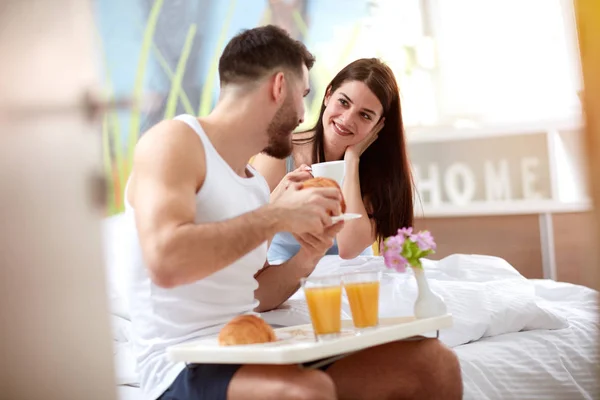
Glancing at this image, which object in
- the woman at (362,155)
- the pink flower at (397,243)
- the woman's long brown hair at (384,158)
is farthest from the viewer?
the woman's long brown hair at (384,158)

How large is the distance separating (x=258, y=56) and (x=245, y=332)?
2.13ft

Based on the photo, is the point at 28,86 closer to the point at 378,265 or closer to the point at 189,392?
the point at 189,392

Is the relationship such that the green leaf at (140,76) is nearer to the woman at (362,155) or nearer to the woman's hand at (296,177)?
the woman at (362,155)

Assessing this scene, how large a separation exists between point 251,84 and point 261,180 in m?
0.23

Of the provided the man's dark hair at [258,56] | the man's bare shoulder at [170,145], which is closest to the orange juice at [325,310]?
the man's bare shoulder at [170,145]

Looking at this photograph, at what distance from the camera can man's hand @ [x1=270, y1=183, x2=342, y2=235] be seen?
4.52 ft

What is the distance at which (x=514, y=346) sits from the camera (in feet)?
6.47

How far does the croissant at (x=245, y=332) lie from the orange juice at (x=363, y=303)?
17 centimetres

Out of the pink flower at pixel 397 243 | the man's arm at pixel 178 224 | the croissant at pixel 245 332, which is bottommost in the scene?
the croissant at pixel 245 332

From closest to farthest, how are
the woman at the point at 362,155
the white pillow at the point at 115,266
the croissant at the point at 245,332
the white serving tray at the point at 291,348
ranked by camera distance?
1. the white serving tray at the point at 291,348
2. the croissant at the point at 245,332
3. the white pillow at the point at 115,266
4. the woman at the point at 362,155

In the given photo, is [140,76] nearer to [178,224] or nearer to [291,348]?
[178,224]

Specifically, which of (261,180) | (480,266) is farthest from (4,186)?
(480,266)

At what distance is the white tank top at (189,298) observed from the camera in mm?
1465

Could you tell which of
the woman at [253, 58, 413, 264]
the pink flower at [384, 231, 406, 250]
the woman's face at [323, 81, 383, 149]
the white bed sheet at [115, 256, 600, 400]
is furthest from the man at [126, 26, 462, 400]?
the woman's face at [323, 81, 383, 149]
